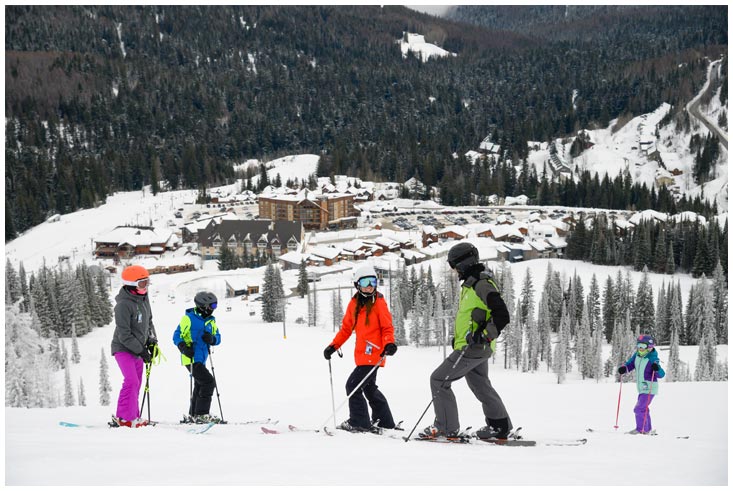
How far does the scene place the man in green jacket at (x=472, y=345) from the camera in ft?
15.7

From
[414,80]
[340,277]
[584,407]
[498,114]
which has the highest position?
[414,80]

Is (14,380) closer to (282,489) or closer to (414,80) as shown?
(282,489)

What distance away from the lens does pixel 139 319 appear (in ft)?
18.2

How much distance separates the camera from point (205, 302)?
5.91 m

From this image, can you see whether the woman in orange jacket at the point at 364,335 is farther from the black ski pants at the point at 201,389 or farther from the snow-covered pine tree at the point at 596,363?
the snow-covered pine tree at the point at 596,363

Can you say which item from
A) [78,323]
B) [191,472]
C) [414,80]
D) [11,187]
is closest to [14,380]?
[191,472]

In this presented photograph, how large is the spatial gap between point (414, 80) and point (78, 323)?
149848 mm

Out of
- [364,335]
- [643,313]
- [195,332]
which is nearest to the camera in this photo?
[364,335]

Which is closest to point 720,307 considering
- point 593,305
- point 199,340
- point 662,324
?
point 662,324

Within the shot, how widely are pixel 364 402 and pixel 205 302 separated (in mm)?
1728

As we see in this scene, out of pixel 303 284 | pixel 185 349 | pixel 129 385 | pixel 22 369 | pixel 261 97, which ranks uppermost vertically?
pixel 261 97

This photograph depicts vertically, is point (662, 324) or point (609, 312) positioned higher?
point (609, 312)

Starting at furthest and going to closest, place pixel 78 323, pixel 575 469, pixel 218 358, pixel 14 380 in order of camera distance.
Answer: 1. pixel 78 323
2. pixel 218 358
3. pixel 14 380
4. pixel 575 469

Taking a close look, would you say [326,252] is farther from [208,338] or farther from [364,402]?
[364,402]
